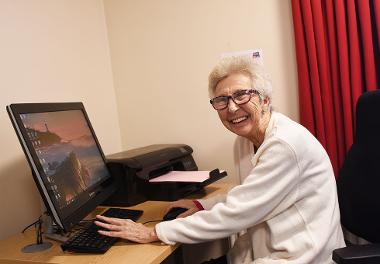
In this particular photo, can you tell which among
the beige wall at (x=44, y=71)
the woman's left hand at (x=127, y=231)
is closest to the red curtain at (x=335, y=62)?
the woman's left hand at (x=127, y=231)

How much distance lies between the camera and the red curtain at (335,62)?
1.60 metres

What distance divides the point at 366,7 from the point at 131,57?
4.15 feet

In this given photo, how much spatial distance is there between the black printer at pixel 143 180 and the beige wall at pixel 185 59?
340mm

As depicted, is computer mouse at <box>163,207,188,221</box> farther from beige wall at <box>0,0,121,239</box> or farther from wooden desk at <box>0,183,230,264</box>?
beige wall at <box>0,0,121,239</box>

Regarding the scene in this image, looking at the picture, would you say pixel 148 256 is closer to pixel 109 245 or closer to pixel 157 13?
pixel 109 245

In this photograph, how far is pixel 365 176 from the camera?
4.23ft

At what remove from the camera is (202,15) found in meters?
1.94

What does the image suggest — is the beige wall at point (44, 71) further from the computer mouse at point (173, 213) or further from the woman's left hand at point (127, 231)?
the computer mouse at point (173, 213)

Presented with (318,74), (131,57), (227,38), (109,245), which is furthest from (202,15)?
(109,245)

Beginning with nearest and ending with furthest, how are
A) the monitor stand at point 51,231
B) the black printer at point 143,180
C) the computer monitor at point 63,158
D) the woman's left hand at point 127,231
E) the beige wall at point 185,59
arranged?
the computer monitor at point 63,158 → the woman's left hand at point 127,231 → the monitor stand at point 51,231 → the black printer at point 143,180 → the beige wall at point 185,59

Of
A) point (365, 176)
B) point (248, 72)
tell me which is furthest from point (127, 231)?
point (365, 176)

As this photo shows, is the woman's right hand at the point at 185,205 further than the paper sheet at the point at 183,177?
No

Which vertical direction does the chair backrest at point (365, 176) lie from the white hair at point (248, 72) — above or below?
below

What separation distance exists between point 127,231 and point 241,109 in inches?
23.0
